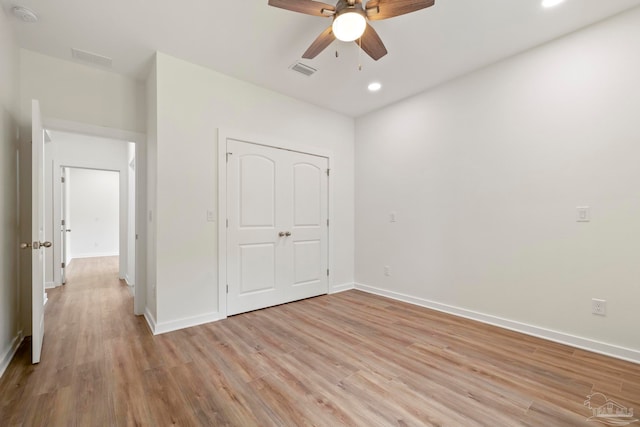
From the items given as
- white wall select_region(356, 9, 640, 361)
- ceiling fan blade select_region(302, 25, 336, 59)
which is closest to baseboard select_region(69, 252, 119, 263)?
white wall select_region(356, 9, 640, 361)

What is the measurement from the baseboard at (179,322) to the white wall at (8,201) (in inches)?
39.1

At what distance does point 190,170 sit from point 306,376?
2.30m

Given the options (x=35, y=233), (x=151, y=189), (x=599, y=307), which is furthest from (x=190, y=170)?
(x=599, y=307)

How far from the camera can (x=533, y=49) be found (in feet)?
8.90

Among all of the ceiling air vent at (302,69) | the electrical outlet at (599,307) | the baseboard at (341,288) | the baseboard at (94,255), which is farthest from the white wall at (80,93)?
the baseboard at (94,255)

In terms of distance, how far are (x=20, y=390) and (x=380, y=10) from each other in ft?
11.4

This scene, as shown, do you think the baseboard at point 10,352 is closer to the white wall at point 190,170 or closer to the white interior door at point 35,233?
the white interior door at point 35,233

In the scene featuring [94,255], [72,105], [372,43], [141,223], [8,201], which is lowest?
[94,255]

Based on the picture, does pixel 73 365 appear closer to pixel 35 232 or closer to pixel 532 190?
pixel 35 232

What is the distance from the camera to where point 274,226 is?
3.66m

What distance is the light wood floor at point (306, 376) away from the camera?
1627 mm

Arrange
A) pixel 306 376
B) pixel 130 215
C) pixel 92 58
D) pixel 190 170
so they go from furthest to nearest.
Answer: pixel 130 215, pixel 190 170, pixel 92 58, pixel 306 376

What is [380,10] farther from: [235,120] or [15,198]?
[15,198]

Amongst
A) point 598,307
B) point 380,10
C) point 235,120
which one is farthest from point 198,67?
point 598,307
